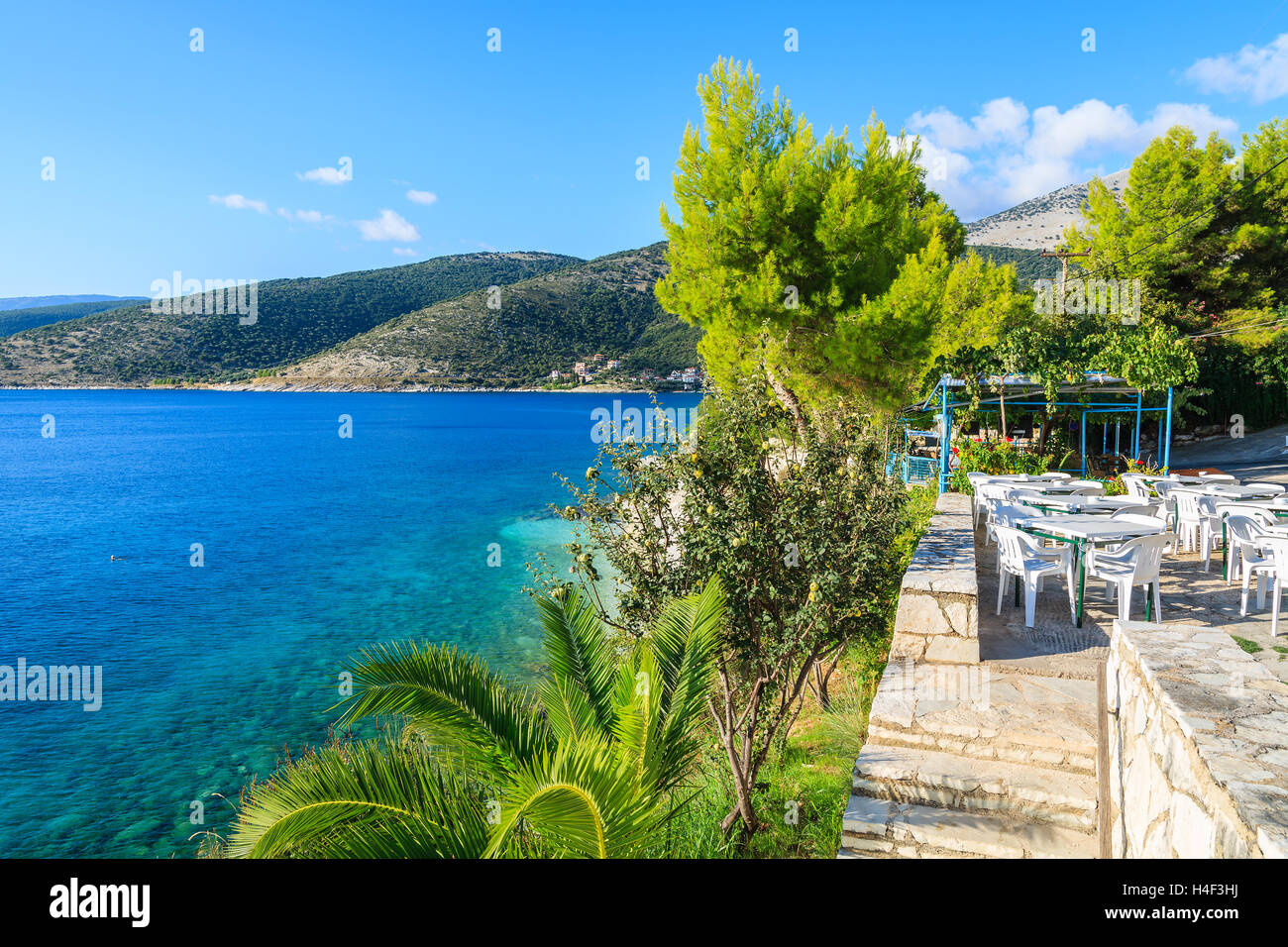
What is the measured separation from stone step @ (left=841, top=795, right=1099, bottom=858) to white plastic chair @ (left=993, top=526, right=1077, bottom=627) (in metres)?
2.91

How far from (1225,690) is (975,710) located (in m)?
2.13

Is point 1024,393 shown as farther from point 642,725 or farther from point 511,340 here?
point 511,340

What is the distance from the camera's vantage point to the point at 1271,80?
9.86m

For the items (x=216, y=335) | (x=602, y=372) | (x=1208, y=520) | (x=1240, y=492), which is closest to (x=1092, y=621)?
(x=1208, y=520)

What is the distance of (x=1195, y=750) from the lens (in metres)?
2.14

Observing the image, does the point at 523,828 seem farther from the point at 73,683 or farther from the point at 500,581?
the point at 500,581

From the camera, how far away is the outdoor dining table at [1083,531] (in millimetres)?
6461

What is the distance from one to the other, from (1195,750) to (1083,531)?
519 cm

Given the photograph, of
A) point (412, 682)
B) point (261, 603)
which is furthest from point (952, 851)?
point (261, 603)

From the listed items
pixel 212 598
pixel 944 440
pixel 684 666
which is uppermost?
pixel 944 440

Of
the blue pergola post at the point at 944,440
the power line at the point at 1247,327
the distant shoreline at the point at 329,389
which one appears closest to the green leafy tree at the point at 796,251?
the blue pergola post at the point at 944,440

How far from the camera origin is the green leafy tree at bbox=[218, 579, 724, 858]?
2.81m

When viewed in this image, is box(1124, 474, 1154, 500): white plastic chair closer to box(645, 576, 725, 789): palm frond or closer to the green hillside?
box(645, 576, 725, 789): palm frond
